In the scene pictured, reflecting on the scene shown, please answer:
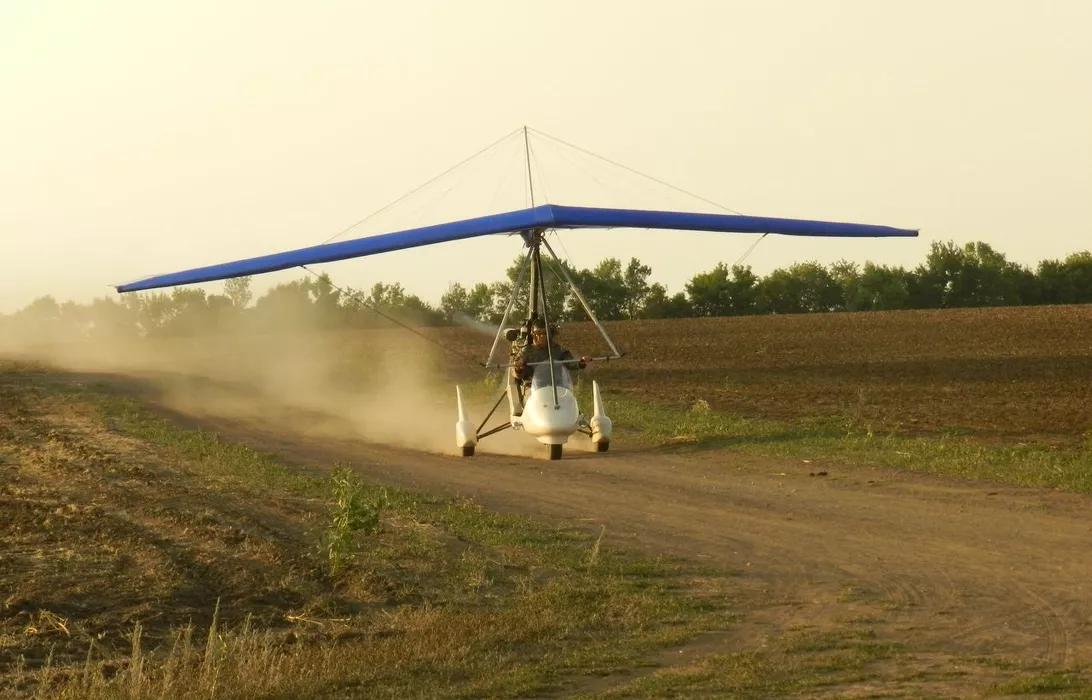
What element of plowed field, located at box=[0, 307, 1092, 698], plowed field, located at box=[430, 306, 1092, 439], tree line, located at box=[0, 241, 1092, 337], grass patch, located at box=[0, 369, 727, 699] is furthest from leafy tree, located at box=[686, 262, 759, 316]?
grass patch, located at box=[0, 369, 727, 699]

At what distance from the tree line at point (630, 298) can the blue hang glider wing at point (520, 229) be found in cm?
1766

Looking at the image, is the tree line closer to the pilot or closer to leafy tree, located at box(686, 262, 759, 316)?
leafy tree, located at box(686, 262, 759, 316)

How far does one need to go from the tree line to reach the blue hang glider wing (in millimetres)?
17659

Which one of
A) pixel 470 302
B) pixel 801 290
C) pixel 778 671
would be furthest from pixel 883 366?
pixel 801 290

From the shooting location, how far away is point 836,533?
41.3ft

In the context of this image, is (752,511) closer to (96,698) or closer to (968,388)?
(96,698)

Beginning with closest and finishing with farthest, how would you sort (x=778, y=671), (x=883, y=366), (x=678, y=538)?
(x=778, y=671) → (x=678, y=538) → (x=883, y=366)

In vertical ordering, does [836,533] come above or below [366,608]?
above

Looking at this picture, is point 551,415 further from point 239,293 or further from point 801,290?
point 801,290

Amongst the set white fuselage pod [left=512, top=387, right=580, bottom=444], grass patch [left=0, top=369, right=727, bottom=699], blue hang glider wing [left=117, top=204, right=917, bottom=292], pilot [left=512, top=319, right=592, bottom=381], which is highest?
blue hang glider wing [left=117, top=204, right=917, bottom=292]

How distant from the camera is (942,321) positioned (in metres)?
52.7

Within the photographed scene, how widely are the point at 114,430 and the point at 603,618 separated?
52.8 ft

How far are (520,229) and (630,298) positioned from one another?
50079 mm

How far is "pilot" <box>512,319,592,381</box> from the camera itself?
65.4ft
